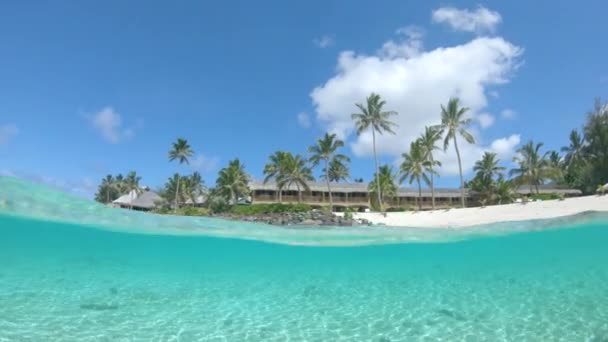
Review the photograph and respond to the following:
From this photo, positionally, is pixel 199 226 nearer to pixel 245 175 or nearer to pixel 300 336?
pixel 300 336

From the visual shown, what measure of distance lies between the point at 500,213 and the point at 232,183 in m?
39.3

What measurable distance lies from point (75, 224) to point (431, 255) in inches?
1064

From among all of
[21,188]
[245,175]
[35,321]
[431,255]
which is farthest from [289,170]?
[35,321]

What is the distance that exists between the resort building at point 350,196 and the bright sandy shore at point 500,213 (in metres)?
21.9

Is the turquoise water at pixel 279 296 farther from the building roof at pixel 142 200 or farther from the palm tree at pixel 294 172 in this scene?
the building roof at pixel 142 200

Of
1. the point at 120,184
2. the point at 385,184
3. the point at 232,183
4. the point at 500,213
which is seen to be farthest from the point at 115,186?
the point at 500,213

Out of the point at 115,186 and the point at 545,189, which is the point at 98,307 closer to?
the point at 545,189

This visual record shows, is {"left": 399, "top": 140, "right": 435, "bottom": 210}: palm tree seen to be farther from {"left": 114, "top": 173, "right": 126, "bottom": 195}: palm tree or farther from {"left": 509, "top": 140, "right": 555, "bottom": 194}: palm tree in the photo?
{"left": 114, "top": 173, "right": 126, "bottom": 195}: palm tree

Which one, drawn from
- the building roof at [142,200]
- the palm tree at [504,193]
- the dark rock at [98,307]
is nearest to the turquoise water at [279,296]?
the dark rock at [98,307]

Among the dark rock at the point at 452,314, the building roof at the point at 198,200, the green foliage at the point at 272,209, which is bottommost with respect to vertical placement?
the dark rock at the point at 452,314

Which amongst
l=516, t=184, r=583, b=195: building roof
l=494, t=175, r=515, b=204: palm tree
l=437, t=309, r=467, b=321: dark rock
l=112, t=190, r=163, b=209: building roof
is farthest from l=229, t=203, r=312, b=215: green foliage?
l=516, t=184, r=583, b=195: building roof

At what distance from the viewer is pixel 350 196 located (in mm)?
55969

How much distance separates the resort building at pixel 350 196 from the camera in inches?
2124

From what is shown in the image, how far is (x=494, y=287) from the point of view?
43.0 feet
